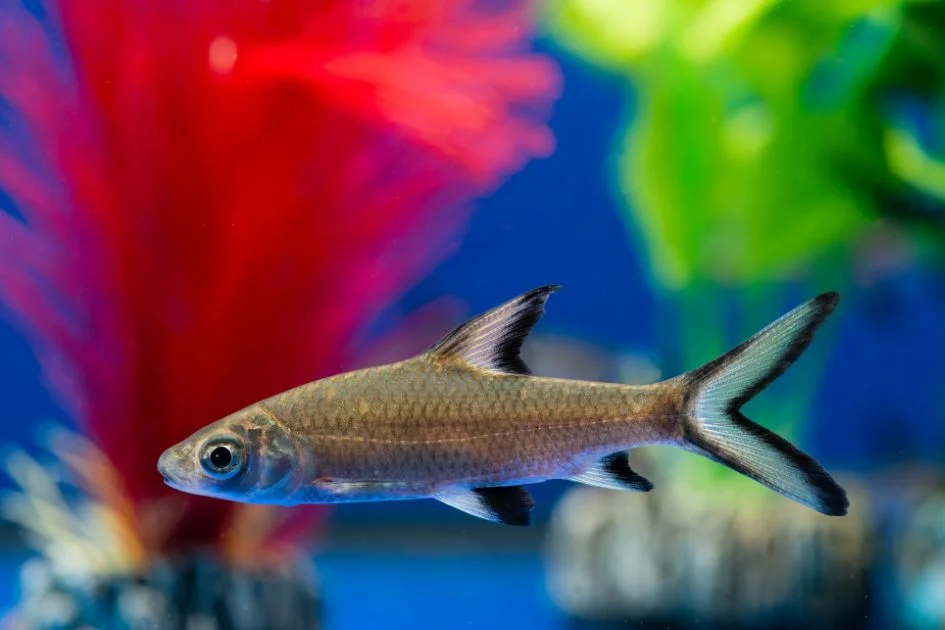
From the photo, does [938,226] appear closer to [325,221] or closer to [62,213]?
[325,221]

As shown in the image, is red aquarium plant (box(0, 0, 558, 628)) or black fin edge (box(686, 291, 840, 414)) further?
red aquarium plant (box(0, 0, 558, 628))

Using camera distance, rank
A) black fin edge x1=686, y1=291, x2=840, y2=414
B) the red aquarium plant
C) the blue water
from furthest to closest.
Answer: the blue water, the red aquarium plant, black fin edge x1=686, y1=291, x2=840, y2=414

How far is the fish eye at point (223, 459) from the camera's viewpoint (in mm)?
952

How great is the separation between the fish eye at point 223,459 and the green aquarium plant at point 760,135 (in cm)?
199

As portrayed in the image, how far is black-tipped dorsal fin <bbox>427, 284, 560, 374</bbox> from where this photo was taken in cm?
98

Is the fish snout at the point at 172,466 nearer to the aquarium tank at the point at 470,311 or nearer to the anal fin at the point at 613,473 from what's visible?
the aquarium tank at the point at 470,311

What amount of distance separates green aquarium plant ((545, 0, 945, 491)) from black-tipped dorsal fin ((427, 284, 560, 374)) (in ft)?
6.13

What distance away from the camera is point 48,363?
73.5 inches

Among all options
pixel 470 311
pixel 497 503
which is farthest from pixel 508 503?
pixel 470 311

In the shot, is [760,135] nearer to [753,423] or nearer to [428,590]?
[428,590]

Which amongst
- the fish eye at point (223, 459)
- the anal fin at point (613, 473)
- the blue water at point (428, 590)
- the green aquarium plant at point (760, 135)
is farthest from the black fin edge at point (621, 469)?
the green aquarium plant at point (760, 135)

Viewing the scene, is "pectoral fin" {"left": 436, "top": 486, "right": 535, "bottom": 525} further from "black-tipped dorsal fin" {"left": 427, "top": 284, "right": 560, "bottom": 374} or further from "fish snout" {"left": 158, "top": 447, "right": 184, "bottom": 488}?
"fish snout" {"left": 158, "top": 447, "right": 184, "bottom": 488}

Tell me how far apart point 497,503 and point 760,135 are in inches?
92.0

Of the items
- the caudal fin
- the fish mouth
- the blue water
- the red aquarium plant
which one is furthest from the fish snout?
the blue water
